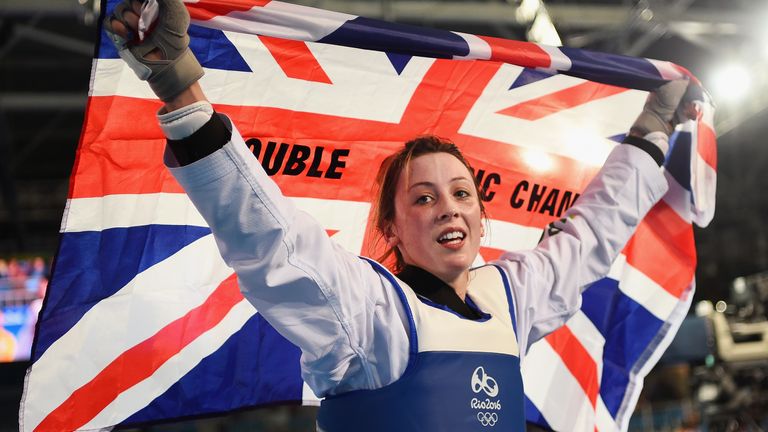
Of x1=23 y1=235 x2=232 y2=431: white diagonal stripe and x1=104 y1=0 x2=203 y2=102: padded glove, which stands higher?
x1=104 y1=0 x2=203 y2=102: padded glove

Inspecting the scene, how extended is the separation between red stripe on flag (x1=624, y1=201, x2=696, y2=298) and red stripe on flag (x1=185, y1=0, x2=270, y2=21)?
1.56 m

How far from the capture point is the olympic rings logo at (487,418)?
1.88 metres

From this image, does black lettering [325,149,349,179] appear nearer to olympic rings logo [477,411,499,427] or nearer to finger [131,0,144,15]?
olympic rings logo [477,411,499,427]

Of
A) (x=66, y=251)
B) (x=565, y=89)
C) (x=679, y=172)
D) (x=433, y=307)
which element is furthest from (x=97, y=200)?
(x=679, y=172)

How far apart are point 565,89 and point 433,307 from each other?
4.07ft

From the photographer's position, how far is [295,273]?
169 cm

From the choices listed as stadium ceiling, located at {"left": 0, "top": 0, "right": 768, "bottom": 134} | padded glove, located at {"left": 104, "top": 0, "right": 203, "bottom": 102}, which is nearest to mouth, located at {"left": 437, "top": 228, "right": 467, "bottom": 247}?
padded glove, located at {"left": 104, "top": 0, "right": 203, "bottom": 102}

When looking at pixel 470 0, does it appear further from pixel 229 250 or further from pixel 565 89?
pixel 229 250

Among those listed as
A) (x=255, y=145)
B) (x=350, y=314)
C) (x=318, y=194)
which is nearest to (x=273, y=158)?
(x=255, y=145)

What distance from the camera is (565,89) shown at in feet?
9.55

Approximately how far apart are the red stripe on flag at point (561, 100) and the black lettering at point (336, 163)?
0.58 meters

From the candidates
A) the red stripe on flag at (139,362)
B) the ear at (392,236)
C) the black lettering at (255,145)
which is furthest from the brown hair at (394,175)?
the red stripe on flag at (139,362)

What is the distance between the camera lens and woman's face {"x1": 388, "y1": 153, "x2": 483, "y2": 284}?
207 cm

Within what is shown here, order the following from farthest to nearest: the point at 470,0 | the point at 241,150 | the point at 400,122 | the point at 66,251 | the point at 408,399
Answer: the point at 470,0 → the point at 400,122 → the point at 66,251 → the point at 408,399 → the point at 241,150
